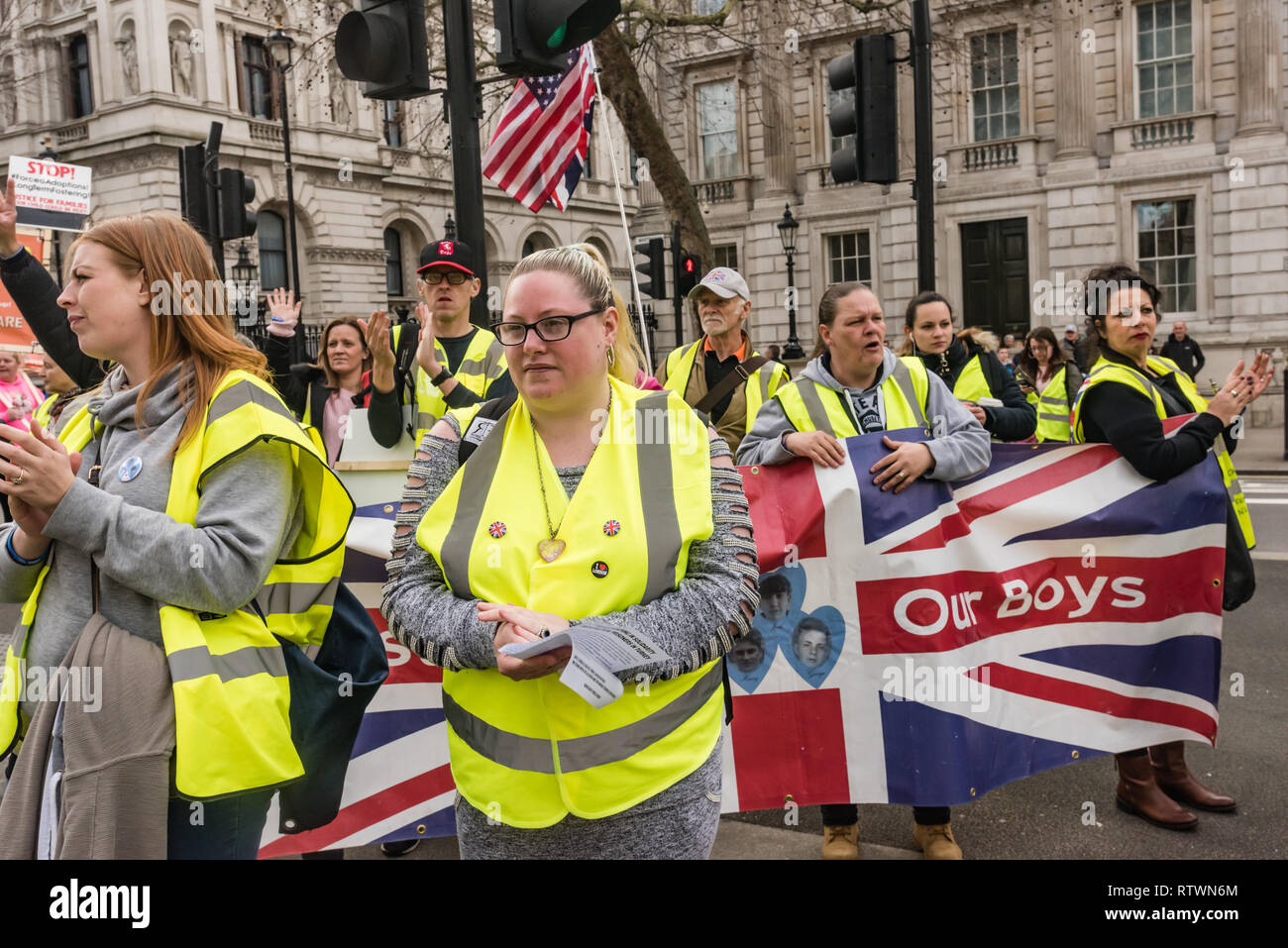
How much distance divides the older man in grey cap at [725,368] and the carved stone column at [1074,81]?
75.7ft

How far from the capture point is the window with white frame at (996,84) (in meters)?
26.7

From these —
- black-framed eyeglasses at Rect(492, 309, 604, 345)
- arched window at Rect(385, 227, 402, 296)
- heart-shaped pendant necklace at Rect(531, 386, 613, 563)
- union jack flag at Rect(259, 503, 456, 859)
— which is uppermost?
arched window at Rect(385, 227, 402, 296)

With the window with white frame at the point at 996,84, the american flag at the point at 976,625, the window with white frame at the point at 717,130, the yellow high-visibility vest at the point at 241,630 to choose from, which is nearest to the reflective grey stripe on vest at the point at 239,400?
the yellow high-visibility vest at the point at 241,630

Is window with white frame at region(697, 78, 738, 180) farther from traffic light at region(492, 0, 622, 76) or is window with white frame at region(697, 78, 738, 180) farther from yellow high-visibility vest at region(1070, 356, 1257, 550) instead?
yellow high-visibility vest at region(1070, 356, 1257, 550)

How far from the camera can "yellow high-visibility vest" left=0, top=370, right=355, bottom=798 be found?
88.4 inches

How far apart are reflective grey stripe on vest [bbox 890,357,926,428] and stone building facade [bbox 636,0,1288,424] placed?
1773 cm

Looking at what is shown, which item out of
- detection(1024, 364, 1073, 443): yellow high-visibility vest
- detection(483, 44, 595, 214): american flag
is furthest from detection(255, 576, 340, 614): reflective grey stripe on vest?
detection(483, 44, 595, 214): american flag

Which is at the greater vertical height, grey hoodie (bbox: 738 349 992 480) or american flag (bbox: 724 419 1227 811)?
grey hoodie (bbox: 738 349 992 480)

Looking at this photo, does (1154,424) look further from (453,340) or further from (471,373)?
(453,340)

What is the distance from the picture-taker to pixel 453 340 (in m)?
5.54

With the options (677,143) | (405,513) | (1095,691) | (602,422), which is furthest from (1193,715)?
(677,143)

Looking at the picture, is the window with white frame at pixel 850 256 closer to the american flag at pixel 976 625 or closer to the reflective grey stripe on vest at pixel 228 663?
the american flag at pixel 976 625

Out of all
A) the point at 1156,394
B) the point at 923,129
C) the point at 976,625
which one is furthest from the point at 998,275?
the point at 976,625

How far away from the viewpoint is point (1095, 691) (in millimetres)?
4176
